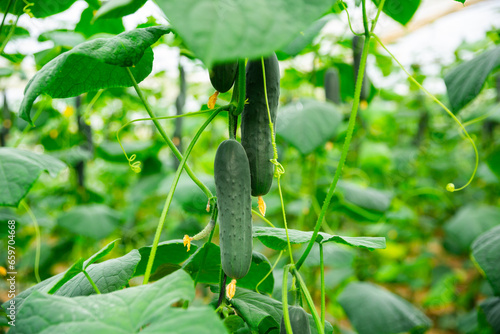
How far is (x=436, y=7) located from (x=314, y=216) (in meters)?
2.62

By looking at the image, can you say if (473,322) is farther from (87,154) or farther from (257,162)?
(87,154)

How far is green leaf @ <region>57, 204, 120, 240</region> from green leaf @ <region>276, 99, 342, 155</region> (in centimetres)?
107

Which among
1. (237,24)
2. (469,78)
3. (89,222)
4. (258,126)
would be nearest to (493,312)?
(469,78)

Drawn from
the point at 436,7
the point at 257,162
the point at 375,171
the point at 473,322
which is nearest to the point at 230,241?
the point at 257,162

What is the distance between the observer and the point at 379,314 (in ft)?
5.10

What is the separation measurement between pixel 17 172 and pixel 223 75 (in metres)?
0.48

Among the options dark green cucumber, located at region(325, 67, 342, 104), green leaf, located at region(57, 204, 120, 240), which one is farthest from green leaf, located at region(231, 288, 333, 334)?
green leaf, located at region(57, 204, 120, 240)

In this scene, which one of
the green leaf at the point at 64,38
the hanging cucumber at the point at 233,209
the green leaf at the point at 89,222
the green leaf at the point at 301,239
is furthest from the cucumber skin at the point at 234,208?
the green leaf at the point at 89,222

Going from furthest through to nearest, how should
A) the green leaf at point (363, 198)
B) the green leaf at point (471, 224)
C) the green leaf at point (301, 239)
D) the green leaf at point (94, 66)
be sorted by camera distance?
the green leaf at point (471, 224) < the green leaf at point (363, 198) < the green leaf at point (301, 239) < the green leaf at point (94, 66)

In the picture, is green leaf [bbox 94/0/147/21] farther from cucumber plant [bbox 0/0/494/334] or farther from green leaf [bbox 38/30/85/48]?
green leaf [bbox 38/30/85/48]

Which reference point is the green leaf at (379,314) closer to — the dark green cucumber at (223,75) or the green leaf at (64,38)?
the dark green cucumber at (223,75)

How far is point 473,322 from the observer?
188 cm

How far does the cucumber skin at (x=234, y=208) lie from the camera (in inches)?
22.5

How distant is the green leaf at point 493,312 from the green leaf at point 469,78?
2.59 ft
